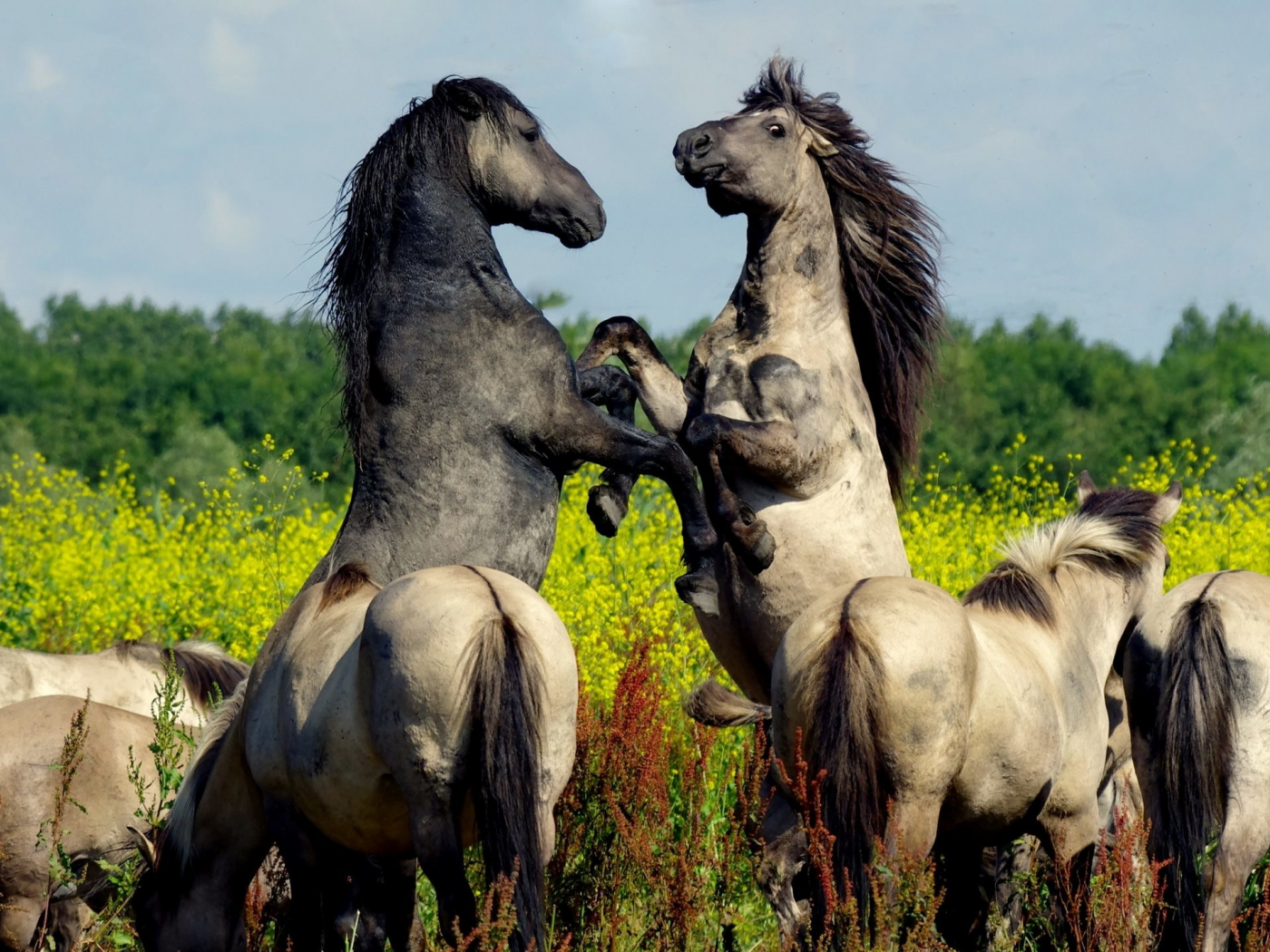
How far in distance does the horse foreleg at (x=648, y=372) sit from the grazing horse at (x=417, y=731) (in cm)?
157

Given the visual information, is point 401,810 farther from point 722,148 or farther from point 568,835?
point 722,148

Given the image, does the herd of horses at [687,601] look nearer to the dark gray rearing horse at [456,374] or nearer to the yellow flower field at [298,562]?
the dark gray rearing horse at [456,374]

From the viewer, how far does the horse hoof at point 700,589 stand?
17.0ft

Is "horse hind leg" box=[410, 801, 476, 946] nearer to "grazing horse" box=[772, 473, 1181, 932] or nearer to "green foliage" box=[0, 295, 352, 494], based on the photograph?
"grazing horse" box=[772, 473, 1181, 932]

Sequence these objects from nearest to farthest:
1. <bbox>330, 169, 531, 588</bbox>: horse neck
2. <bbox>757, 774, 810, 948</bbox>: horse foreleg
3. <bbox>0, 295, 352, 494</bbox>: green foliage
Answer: <bbox>330, 169, 531, 588</bbox>: horse neck, <bbox>757, 774, 810, 948</bbox>: horse foreleg, <bbox>0, 295, 352, 494</bbox>: green foliage

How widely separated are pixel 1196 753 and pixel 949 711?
1.52 metres

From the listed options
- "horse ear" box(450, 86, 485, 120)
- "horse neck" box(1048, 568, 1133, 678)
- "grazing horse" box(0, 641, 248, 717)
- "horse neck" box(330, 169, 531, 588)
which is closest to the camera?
"horse neck" box(330, 169, 531, 588)

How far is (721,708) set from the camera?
601 centimetres

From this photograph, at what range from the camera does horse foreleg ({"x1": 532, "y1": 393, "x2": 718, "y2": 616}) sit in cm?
504

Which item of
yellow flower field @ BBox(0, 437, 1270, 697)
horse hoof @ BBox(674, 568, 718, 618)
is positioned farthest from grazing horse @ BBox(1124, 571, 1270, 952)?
yellow flower field @ BBox(0, 437, 1270, 697)

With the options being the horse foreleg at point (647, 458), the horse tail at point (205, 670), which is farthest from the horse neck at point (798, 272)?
the horse tail at point (205, 670)

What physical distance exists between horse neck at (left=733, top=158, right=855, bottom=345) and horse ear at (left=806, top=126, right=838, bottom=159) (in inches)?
3.3

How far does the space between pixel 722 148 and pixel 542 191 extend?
31.1 inches

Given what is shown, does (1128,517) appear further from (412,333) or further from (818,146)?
(412,333)
